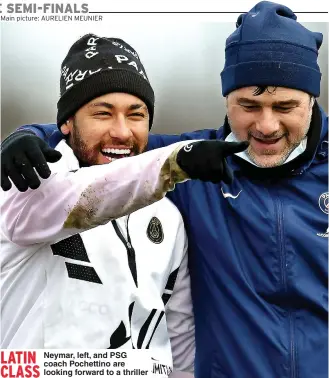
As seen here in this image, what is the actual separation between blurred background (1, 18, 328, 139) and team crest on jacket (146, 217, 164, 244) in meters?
0.24

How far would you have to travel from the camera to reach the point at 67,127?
105cm

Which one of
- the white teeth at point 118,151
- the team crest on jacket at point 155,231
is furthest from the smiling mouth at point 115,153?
the team crest on jacket at point 155,231

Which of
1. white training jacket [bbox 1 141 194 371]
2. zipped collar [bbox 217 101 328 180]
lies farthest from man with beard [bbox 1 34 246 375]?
zipped collar [bbox 217 101 328 180]

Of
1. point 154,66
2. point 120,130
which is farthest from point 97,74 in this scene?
point 154,66

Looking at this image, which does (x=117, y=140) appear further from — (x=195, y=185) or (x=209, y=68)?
(x=209, y=68)

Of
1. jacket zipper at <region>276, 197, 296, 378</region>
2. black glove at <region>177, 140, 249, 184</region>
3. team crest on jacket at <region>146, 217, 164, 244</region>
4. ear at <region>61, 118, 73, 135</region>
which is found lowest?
jacket zipper at <region>276, 197, 296, 378</region>

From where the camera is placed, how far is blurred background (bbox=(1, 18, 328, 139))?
42.5 inches

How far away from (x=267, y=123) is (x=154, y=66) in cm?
26

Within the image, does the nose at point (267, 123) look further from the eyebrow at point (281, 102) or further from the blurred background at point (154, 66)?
the blurred background at point (154, 66)

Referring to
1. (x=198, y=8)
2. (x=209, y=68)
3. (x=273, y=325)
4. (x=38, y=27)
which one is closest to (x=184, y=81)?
(x=209, y=68)

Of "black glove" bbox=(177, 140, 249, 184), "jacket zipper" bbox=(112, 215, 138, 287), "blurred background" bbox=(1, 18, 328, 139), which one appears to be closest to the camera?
"black glove" bbox=(177, 140, 249, 184)

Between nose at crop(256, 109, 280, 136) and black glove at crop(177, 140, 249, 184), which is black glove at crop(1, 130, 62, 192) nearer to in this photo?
black glove at crop(177, 140, 249, 184)

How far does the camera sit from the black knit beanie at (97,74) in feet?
3.31

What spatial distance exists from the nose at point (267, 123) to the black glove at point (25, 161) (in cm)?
32
